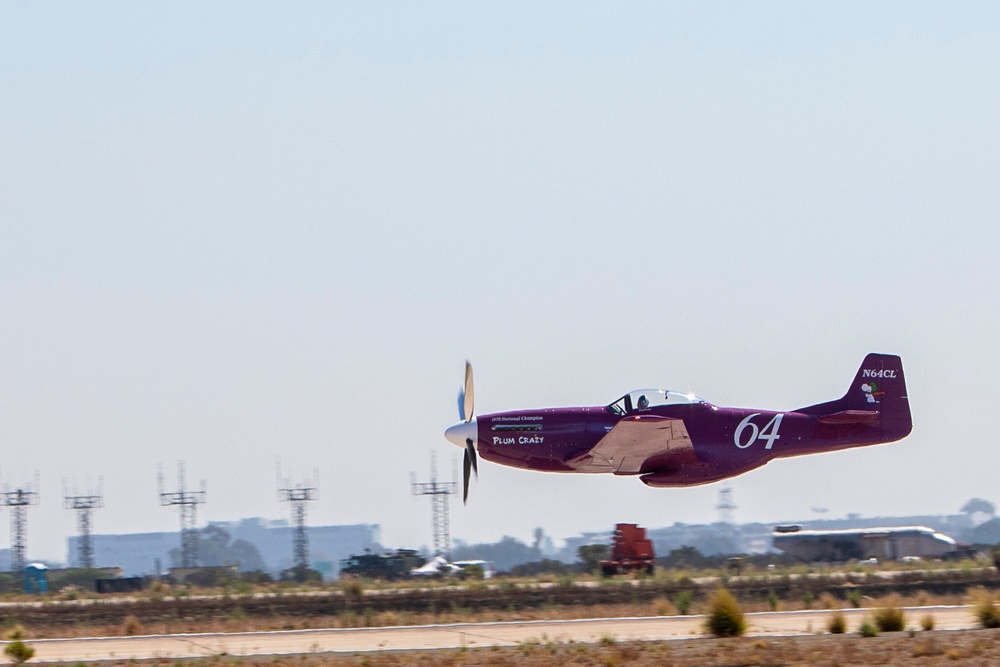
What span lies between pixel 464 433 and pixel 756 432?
8.18 meters

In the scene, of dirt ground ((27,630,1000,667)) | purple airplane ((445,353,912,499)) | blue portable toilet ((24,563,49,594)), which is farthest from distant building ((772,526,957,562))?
dirt ground ((27,630,1000,667))

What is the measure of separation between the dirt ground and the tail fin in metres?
14.2

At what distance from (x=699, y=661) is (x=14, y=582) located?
52.4 meters

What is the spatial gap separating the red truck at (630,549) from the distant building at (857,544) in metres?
15.3

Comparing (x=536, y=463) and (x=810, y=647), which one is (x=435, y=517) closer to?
(x=536, y=463)

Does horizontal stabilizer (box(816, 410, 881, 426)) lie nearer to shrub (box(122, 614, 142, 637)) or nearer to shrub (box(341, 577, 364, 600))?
shrub (box(341, 577, 364, 600))

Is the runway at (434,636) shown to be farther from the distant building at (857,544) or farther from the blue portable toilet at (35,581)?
the blue portable toilet at (35,581)

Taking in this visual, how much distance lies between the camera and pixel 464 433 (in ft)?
120

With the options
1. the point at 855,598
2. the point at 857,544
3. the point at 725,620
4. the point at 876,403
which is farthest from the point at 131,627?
the point at 857,544

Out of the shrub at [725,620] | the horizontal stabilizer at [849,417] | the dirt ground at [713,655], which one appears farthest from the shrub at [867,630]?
the horizontal stabilizer at [849,417]

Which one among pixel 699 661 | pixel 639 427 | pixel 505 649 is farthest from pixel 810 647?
pixel 639 427

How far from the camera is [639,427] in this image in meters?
34.2

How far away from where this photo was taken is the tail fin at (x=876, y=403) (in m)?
36.8

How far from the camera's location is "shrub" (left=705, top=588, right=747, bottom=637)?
2416cm
